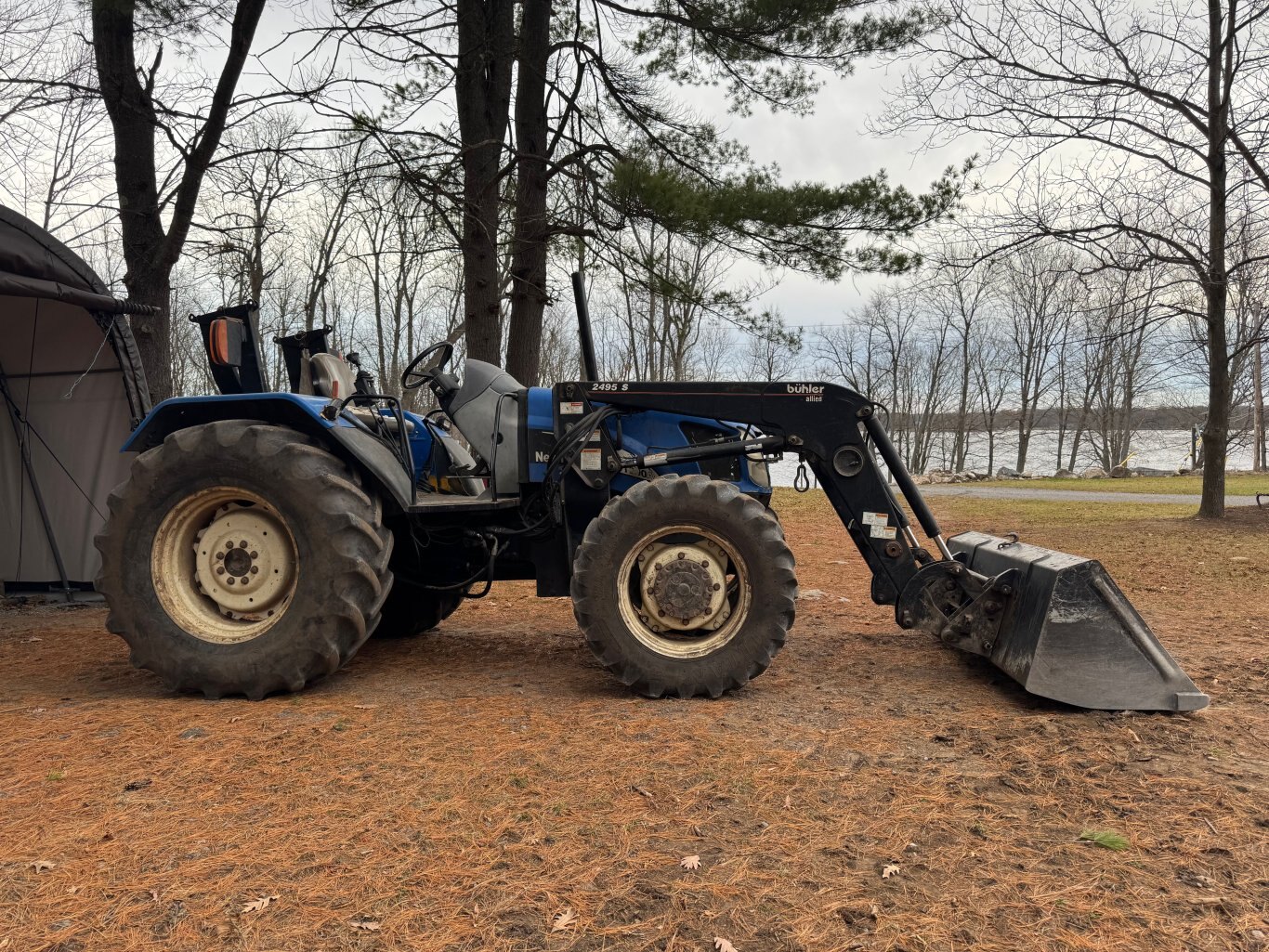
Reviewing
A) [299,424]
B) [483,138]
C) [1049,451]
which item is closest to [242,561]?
[299,424]

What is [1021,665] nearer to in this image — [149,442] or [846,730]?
[846,730]

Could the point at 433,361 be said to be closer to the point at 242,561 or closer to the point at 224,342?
the point at 224,342

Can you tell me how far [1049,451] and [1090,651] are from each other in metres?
48.2

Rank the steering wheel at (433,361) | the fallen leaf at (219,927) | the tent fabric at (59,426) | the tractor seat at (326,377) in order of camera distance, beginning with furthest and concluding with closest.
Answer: the tent fabric at (59,426)
the tractor seat at (326,377)
the steering wheel at (433,361)
the fallen leaf at (219,927)

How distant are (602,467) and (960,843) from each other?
2.57 m

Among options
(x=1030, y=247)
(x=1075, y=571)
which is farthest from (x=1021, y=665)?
(x=1030, y=247)

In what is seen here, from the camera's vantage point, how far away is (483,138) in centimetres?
970

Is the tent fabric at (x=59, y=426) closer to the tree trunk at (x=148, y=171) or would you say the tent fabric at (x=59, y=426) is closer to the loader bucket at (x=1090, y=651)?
the tree trunk at (x=148, y=171)

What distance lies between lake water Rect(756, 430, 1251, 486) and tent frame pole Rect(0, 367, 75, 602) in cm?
3318

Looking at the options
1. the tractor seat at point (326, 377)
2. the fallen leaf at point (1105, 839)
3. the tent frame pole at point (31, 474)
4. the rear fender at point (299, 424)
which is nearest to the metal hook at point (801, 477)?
the rear fender at point (299, 424)

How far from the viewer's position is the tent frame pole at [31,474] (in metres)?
7.34

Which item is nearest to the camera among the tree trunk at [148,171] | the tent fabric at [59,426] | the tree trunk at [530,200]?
the tent fabric at [59,426]

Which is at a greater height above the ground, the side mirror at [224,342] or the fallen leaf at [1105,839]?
the side mirror at [224,342]

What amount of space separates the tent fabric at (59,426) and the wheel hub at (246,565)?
3235 millimetres
